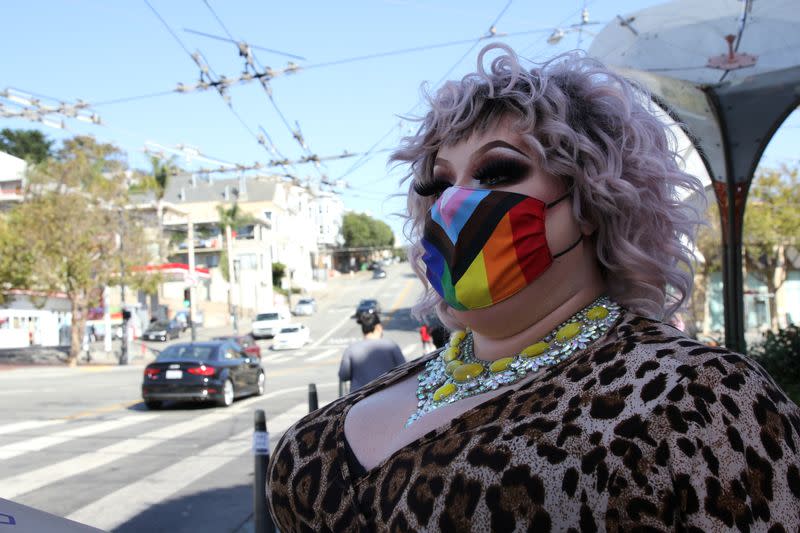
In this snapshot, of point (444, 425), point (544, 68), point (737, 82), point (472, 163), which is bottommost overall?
Result: point (444, 425)

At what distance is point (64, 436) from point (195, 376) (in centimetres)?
395

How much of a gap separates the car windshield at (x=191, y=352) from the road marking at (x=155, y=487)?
4.80 metres

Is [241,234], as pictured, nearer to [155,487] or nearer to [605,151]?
[155,487]

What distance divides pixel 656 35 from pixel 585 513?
28.9ft

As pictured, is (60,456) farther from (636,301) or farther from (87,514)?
(636,301)

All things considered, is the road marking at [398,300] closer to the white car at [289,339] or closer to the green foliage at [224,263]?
the white car at [289,339]

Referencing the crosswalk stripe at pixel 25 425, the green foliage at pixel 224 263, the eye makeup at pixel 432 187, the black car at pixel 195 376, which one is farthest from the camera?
the green foliage at pixel 224 263

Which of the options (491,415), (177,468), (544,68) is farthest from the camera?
(177,468)

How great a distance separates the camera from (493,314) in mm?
1560

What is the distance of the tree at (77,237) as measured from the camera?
28.9 metres

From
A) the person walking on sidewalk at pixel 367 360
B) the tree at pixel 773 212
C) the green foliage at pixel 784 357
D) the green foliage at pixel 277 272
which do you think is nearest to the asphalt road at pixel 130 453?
the person walking on sidewalk at pixel 367 360

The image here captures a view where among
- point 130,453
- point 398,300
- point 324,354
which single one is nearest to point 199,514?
point 130,453

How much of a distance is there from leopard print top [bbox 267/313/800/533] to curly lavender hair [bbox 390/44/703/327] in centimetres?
20

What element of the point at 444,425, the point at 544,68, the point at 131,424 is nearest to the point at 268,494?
the point at 444,425
